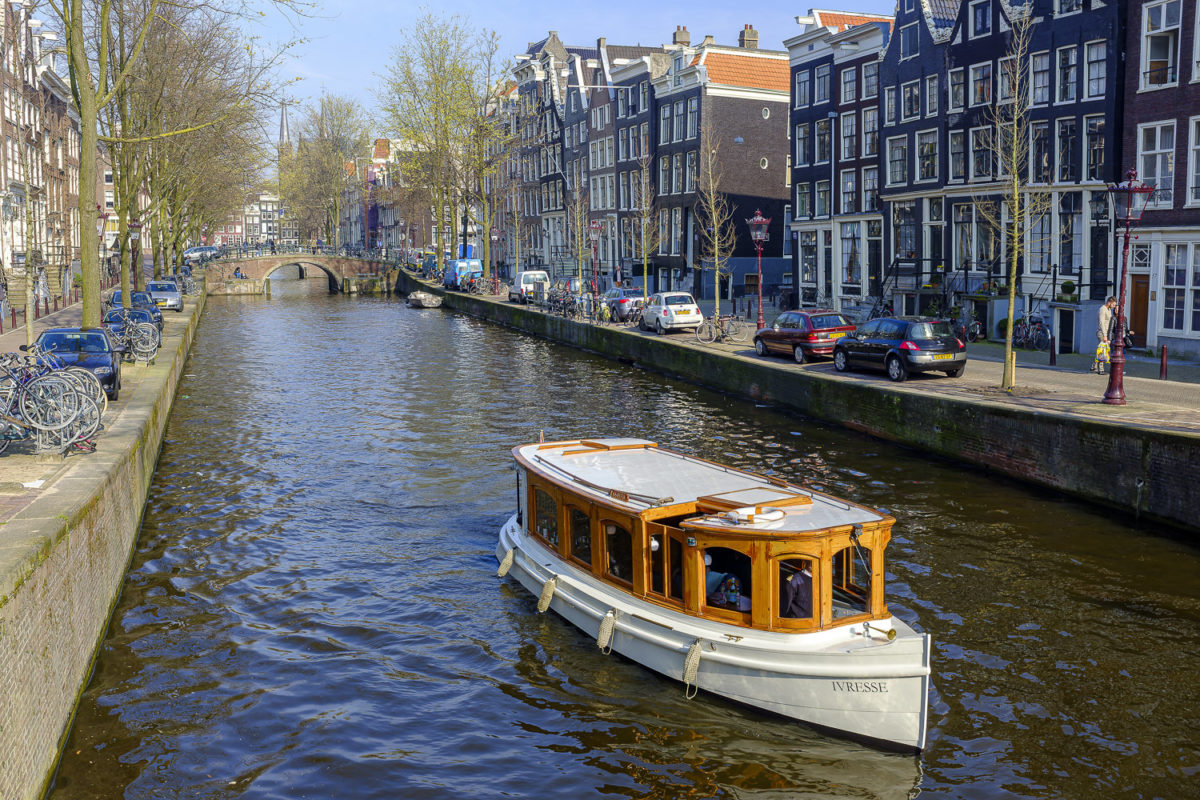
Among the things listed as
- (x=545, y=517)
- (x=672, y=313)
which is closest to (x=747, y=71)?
(x=672, y=313)

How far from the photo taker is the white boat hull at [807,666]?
10.7 metres

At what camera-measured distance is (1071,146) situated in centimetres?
3484

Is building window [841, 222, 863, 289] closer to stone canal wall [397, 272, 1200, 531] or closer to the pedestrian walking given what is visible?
stone canal wall [397, 272, 1200, 531]

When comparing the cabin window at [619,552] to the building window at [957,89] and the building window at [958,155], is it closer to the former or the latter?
the building window at [958,155]

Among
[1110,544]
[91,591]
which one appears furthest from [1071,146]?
[91,591]

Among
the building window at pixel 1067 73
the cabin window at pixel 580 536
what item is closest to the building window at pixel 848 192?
the building window at pixel 1067 73

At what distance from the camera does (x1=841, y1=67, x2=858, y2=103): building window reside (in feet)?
157

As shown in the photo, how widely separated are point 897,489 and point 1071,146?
19.0m

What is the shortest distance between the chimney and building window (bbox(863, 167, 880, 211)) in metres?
21.6

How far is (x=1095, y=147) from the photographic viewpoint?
112 feet

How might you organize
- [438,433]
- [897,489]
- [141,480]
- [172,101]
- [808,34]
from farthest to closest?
[808,34]
[172,101]
[438,433]
[897,489]
[141,480]

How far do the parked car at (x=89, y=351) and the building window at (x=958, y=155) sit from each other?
2885cm

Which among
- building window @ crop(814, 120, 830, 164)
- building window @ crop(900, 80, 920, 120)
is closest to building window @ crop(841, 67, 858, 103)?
building window @ crop(814, 120, 830, 164)

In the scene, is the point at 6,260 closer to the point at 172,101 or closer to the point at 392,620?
the point at 172,101
